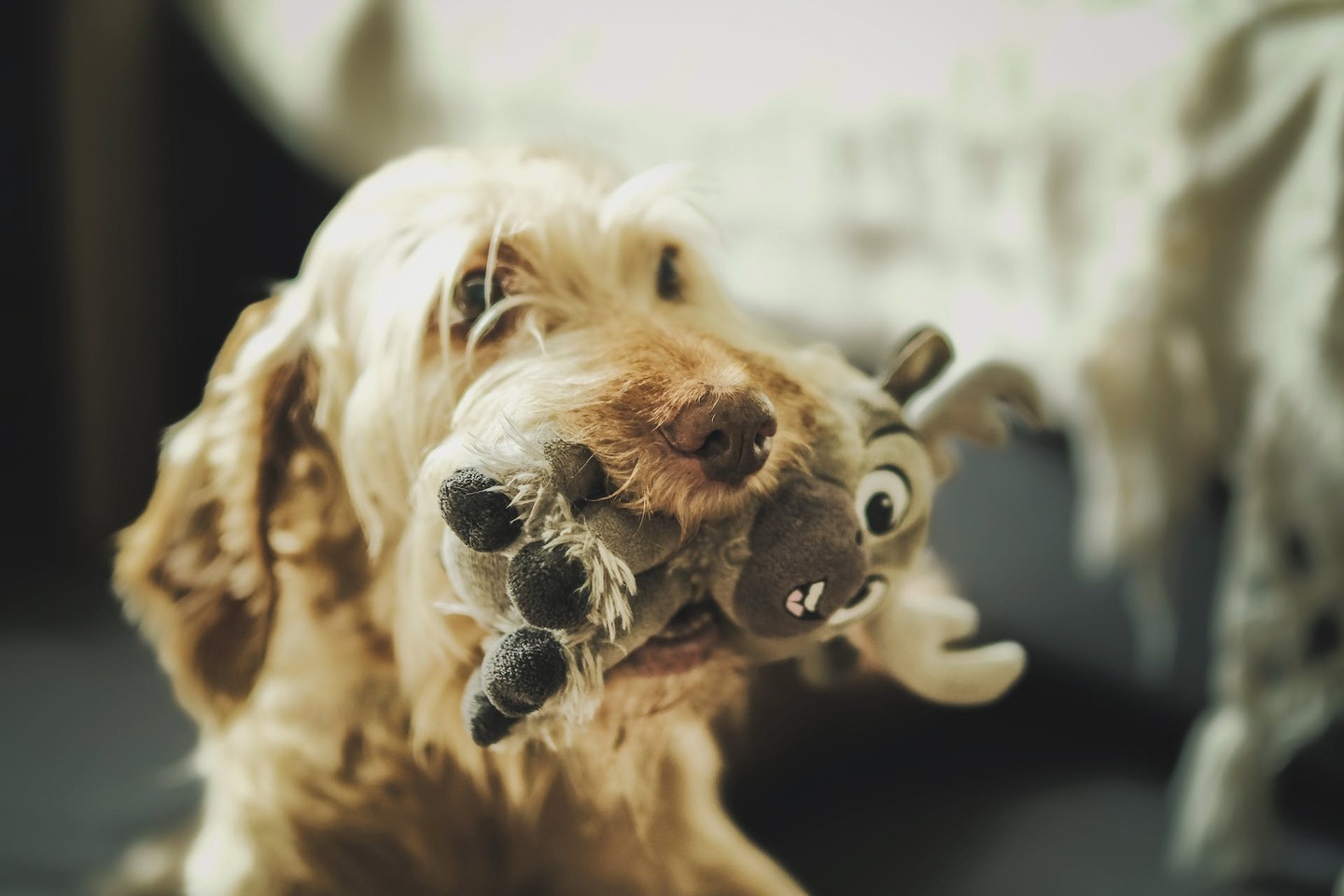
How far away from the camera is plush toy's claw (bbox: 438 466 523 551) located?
11.7 inches

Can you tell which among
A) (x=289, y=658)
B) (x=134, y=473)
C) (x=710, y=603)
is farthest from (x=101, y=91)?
(x=710, y=603)

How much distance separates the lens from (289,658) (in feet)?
1.35

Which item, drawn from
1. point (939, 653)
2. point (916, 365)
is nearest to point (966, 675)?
point (939, 653)

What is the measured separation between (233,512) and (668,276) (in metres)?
0.18

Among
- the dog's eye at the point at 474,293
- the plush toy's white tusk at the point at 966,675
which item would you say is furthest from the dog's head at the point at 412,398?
the plush toy's white tusk at the point at 966,675

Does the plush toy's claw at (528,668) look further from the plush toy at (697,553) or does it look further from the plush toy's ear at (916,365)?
the plush toy's ear at (916,365)

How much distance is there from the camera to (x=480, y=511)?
30 cm

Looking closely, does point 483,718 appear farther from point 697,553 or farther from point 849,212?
point 849,212

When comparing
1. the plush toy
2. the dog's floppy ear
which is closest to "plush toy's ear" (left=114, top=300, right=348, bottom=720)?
the dog's floppy ear

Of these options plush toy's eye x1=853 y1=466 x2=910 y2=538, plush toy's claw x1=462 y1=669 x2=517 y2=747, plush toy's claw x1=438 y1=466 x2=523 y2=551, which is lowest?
plush toy's claw x1=462 y1=669 x2=517 y2=747

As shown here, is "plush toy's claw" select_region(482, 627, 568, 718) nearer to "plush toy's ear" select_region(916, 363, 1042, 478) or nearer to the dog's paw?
the dog's paw

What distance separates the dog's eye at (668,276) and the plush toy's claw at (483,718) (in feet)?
0.47

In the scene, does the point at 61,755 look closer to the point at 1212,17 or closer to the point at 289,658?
the point at 289,658

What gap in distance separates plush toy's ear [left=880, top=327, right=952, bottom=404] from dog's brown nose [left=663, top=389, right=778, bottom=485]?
0.09 meters
